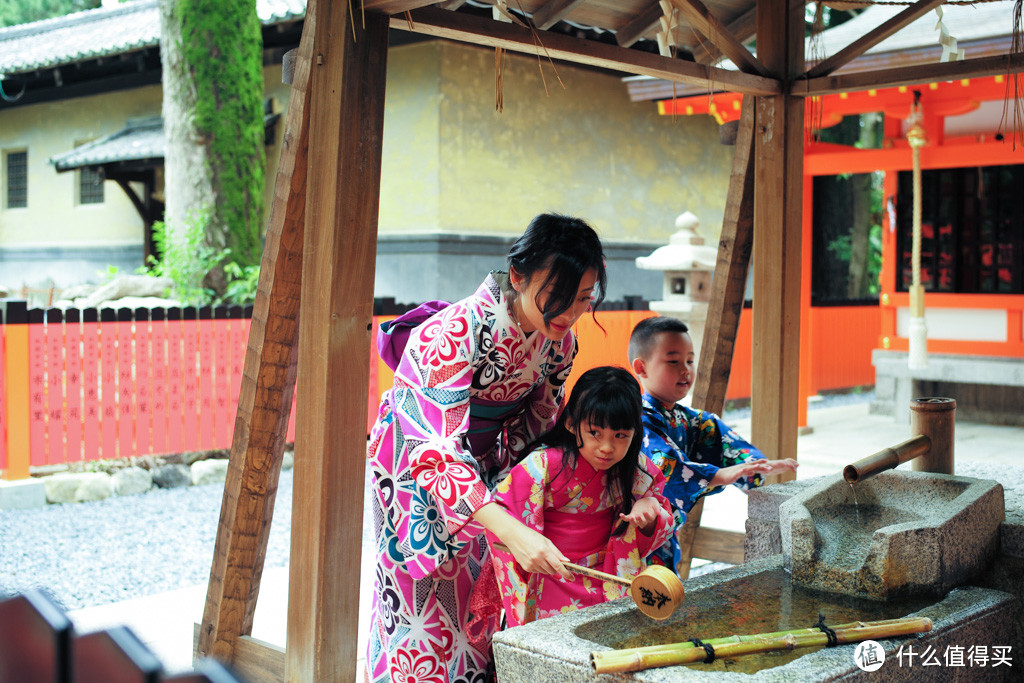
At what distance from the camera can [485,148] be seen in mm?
11016

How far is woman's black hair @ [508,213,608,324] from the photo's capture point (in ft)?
8.13

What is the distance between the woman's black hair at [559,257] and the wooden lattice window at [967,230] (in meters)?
8.27

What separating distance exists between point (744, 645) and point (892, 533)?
0.73 m

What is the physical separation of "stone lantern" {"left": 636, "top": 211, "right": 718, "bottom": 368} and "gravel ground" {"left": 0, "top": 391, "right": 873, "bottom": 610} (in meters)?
3.40

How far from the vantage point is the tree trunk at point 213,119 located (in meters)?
9.96

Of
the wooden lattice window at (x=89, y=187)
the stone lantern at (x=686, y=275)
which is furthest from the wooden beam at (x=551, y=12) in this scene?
the wooden lattice window at (x=89, y=187)

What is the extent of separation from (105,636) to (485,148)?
10.8 meters

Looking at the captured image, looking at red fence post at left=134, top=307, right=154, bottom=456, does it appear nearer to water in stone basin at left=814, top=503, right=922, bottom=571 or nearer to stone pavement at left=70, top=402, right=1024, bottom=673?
stone pavement at left=70, top=402, right=1024, bottom=673

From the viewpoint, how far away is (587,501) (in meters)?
2.68

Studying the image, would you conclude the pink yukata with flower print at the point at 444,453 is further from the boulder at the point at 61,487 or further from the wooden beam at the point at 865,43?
the boulder at the point at 61,487

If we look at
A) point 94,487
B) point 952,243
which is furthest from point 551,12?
point 952,243

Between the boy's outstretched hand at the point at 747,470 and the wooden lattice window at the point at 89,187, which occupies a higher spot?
the wooden lattice window at the point at 89,187

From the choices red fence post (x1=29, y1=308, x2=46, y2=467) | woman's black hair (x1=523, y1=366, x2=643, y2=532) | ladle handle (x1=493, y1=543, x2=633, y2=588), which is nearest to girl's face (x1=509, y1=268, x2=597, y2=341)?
woman's black hair (x1=523, y1=366, x2=643, y2=532)

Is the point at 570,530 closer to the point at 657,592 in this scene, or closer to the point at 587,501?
the point at 587,501
